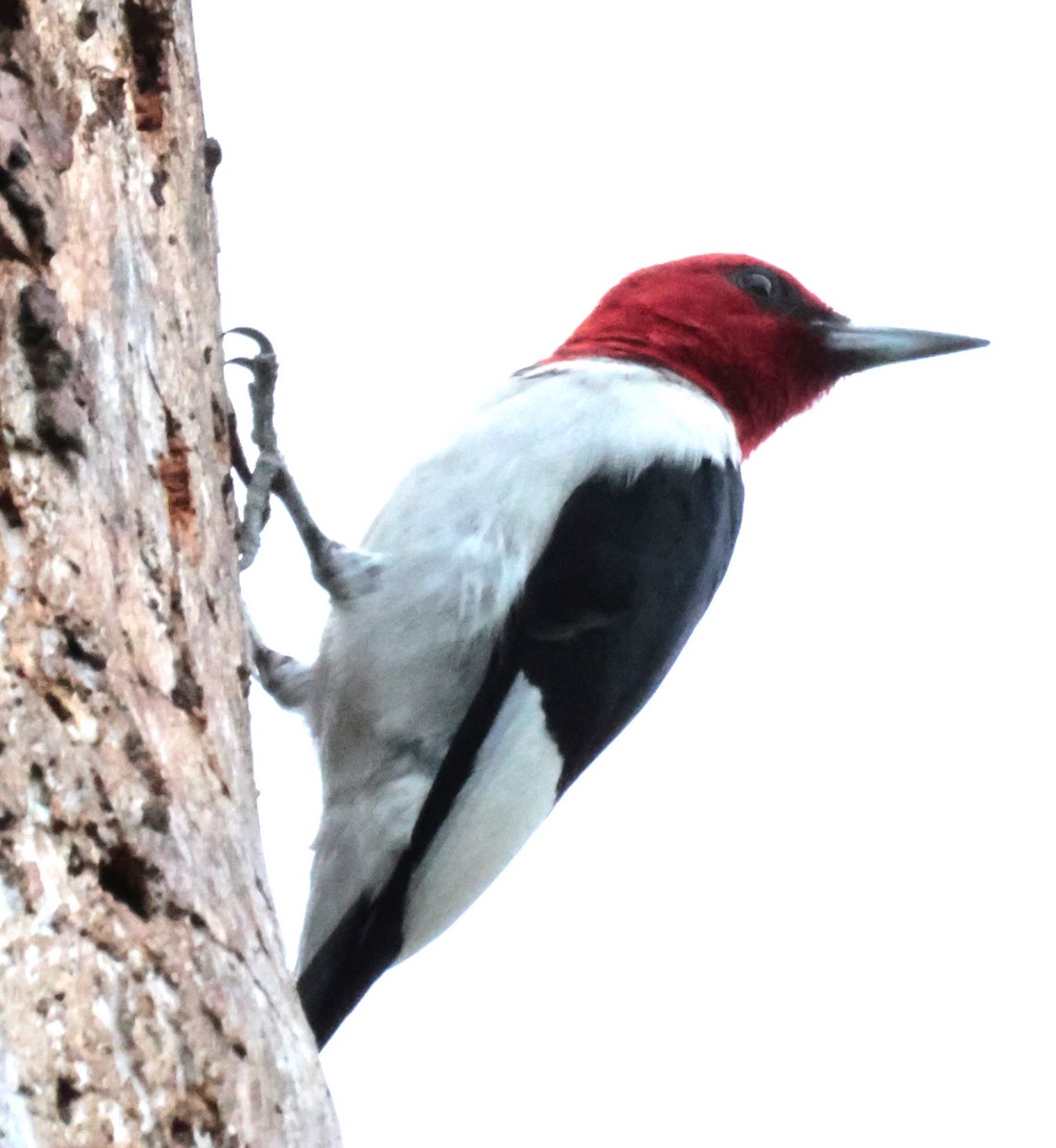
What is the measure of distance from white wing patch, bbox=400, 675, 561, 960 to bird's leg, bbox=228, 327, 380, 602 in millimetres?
343

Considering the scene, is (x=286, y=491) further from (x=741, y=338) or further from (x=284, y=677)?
(x=741, y=338)

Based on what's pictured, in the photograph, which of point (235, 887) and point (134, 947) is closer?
point (134, 947)

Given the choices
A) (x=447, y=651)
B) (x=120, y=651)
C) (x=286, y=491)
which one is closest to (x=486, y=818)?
(x=447, y=651)

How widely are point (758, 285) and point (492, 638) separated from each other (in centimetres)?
155

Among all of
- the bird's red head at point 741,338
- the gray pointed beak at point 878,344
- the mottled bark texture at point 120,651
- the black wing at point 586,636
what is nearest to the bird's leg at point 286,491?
→ the black wing at point 586,636

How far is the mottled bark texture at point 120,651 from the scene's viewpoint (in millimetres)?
1502

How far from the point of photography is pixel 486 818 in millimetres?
3158

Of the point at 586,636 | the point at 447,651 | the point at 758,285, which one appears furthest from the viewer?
the point at 758,285

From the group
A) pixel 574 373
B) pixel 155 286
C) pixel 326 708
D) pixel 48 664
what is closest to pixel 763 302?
pixel 574 373

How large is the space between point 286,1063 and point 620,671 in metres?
1.73

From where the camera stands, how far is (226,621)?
86.7 inches

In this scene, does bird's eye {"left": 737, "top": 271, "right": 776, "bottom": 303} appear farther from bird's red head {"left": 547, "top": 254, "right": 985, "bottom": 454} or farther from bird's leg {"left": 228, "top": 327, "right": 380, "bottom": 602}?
bird's leg {"left": 228, "top": 327, "right": 380, "bottom": 602}

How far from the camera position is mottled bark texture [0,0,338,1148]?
59.1 inches

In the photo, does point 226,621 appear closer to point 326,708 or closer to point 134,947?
point 134,947
